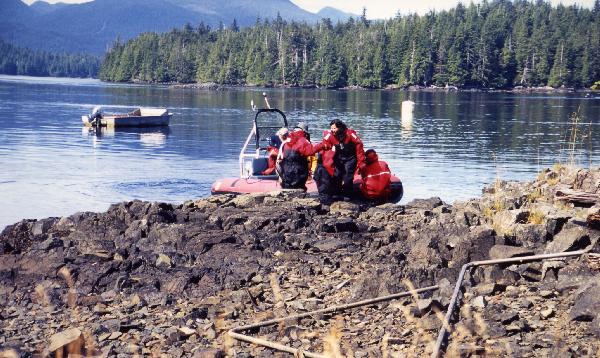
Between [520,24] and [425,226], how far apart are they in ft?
534

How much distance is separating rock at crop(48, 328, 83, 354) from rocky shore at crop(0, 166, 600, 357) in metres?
0.01

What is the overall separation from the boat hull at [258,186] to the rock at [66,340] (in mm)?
9331

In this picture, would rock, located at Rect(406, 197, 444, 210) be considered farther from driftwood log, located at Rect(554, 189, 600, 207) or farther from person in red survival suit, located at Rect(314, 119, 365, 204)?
driftwood log, located at Rect(554, 189, 600, 207)

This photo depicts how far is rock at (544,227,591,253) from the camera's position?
8.87 metres

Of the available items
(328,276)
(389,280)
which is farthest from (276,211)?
(389,280)

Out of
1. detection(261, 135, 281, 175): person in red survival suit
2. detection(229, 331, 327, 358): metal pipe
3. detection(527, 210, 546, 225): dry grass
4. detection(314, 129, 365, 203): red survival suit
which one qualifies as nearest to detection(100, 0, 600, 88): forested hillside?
detection(261, 135, 281, 175): person in red survival suit

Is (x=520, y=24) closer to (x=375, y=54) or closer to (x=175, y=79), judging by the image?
(x=375, y=54)

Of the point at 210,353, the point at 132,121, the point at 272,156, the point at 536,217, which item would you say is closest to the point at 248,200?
the point at 272,156

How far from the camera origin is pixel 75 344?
7.75 m

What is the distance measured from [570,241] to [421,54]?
145 m

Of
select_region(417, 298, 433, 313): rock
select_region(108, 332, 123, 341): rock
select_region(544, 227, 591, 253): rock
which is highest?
select_region(544, 227, 591, 253): rock

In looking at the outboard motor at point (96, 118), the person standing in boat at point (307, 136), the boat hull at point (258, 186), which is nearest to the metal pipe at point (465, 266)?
the boat hull at point (258, 186)

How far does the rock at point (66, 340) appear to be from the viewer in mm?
7711

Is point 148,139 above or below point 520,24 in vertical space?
below
